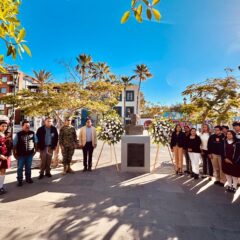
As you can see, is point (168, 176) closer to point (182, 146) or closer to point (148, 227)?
point (182, 146)

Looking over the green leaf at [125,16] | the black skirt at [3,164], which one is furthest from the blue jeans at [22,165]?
the green leaf at [125,16]

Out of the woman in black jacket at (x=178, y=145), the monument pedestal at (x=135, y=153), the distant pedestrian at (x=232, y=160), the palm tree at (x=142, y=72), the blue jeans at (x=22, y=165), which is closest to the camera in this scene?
the distant pedestrian at (x=232, y=160)

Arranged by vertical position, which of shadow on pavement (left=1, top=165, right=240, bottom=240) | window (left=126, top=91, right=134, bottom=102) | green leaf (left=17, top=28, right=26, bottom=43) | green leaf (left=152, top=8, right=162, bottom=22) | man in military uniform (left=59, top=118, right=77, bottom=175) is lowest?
shadow on pavement (left=1, top=165, right=240, bottom=240)

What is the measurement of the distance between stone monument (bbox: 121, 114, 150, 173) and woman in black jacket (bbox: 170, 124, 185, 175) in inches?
41.6

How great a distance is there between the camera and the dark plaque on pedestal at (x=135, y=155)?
8500 millimetres

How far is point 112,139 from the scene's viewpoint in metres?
8.75

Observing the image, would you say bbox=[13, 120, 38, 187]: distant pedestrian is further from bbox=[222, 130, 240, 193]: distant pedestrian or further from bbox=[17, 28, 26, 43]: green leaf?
bbox=[222, 130, 240, 193]: distant pedestrian

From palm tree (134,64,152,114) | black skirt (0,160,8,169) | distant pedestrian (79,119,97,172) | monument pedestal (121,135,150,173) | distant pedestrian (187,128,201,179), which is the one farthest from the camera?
palm tree (134,64,152,114)

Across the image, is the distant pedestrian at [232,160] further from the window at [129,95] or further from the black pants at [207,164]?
the window at [129,95]

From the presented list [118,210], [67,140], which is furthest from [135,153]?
[118,210]

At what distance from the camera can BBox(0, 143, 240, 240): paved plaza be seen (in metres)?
3.66

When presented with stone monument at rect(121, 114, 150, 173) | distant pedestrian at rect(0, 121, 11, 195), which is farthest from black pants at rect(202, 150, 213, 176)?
distant pedestrian at rect(0, 121, 11, 195)

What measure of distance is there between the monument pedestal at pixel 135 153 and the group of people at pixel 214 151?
1153mm

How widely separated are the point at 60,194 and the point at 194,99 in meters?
7.83
